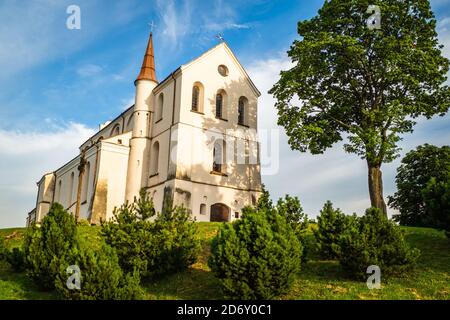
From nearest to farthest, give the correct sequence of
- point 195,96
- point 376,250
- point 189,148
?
point 376,250, point 189,148, point 195,96

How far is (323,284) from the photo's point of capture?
42.2 feet

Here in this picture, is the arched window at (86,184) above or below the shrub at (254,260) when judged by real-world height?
above

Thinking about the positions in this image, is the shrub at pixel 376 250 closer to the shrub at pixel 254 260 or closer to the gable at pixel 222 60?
the shrub at pixel 254 260

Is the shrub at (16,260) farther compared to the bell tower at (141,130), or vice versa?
the bell tower at (141,130)

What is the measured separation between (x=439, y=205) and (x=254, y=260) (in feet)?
26.4

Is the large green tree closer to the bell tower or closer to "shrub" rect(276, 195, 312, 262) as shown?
"shrub" rect(276, 195, 312, 262)

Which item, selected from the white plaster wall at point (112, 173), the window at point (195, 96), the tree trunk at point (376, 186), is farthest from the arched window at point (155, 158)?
the tree trunk at point (376, 186)

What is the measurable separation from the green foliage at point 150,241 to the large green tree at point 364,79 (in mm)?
12026

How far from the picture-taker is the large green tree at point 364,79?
23625mm

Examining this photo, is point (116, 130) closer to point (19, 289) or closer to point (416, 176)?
point (416, 176)

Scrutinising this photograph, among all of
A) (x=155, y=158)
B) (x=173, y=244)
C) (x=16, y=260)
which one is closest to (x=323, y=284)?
(x=173, y=244)
